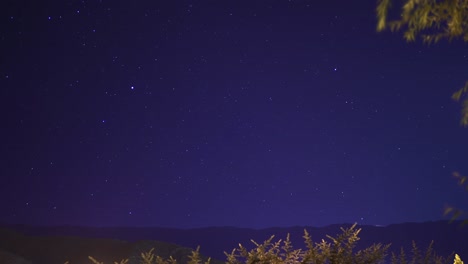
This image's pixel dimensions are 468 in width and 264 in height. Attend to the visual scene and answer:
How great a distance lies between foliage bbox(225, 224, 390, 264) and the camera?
4863 millimetres

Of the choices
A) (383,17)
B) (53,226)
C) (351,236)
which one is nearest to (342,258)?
(351,236)

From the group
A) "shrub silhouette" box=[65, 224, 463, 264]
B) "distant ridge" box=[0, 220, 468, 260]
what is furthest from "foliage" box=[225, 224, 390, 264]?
"distant ridge" box=[0, 220, 468, 260]

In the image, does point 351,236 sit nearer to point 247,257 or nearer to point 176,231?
point 247,257

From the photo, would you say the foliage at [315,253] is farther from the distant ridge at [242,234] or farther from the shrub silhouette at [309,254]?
the distant ridge at [242,234]

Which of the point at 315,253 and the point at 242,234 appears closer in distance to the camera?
the point at 315,253

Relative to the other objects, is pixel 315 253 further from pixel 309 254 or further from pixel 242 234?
pixel 242 234

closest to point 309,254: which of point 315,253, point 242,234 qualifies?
point 315,253

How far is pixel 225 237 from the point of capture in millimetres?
155125

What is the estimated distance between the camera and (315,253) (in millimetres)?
4973

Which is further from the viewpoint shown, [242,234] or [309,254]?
[242,234]

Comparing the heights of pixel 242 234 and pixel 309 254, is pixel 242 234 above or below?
above

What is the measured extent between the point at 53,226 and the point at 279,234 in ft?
235

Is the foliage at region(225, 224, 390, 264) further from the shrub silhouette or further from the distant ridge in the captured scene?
the distant ridge

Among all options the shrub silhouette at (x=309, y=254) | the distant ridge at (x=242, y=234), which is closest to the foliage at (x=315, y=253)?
the shrub silhouette at (x=309, y=254)
